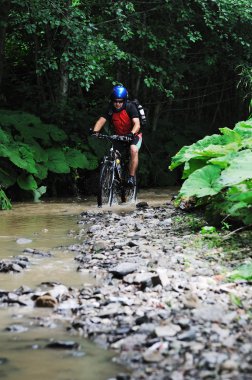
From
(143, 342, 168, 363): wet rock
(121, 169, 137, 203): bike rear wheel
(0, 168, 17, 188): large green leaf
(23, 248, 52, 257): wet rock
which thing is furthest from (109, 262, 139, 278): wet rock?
(0, 168, 17, 188): large green leaf

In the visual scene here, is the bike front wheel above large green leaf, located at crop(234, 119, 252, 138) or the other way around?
the other way around

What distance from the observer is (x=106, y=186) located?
902 cm

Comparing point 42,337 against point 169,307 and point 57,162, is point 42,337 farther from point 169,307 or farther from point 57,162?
point 57,162

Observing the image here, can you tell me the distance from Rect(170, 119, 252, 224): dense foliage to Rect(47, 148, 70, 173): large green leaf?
3846mm

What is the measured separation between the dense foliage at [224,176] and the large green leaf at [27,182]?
11.8 feet

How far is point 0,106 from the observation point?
1317cm

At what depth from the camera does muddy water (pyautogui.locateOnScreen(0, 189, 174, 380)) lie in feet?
8.50

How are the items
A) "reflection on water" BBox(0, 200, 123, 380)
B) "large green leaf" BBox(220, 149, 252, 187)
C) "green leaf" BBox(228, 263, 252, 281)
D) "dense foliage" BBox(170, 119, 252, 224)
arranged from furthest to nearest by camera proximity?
"dense foliage" BBox(170, 119, 252, 224) → "large green leaf" BBox(220, 149, 252, 187) → "green leaf" BBox(228, 263, 252, 281) → "reflection on water" BBox(0, 200, 123, 380)

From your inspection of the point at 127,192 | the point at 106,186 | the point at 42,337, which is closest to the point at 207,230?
the point at 42,337

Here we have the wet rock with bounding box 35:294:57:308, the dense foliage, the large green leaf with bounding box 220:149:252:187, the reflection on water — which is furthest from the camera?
the dense foliage

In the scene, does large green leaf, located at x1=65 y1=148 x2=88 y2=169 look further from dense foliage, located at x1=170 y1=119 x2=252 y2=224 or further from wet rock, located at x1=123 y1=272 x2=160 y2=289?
wet rock, located at x1=123 y1=272 x2=160 y2=289

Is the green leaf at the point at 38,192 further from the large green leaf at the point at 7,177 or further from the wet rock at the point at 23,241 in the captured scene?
the wet rock at the point at 23,241

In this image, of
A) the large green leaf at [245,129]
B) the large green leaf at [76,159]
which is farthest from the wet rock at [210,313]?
the large green leaf at [76,159]

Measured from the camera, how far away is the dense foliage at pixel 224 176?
483cm
